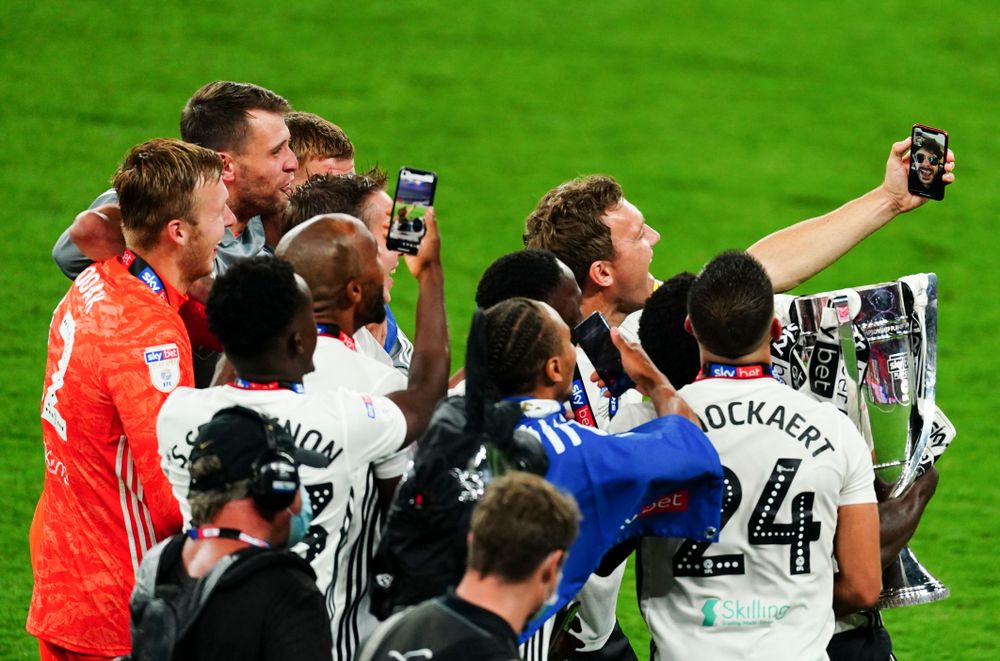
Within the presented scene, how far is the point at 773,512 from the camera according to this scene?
3451mm

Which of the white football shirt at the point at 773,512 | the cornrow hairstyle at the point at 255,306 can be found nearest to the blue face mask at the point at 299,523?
the cornrow hairstyle at the point at 255,306

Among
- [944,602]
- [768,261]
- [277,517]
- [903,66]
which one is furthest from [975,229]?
[277,517]

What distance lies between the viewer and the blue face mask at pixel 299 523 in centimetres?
293

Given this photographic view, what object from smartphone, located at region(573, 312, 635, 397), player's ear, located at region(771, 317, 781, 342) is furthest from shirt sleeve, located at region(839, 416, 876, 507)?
smartphone, located at region(573, 312, 635, 397)

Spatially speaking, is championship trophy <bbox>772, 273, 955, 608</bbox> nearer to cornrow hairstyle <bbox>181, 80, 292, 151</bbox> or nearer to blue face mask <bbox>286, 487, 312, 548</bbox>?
blue face mask <bbox>286, 487, 312, 548</bbox>

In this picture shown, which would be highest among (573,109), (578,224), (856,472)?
A: (573,109)

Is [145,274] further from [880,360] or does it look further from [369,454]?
[880,360]

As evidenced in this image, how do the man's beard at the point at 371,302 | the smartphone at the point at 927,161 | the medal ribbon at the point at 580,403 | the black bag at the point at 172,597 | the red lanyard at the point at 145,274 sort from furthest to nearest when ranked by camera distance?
the smartphone at the point at 927,161, the medal ribbon at the point at 580,403, the red lanyard at the point at 145,274, the man's beard at the point at 371,302, the black bag at the point at 172,597

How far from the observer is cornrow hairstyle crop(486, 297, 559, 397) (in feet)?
Result: 10.5

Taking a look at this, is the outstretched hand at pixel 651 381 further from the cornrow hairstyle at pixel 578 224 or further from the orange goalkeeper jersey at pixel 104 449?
the orange goalkeeper jersey at pixel 104 449

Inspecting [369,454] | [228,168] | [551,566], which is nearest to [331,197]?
[228,168]

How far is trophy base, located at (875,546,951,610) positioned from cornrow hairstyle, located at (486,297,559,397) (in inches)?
55.2

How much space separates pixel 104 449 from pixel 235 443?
0.86 m

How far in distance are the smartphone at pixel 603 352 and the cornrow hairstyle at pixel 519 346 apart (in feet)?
1.89
